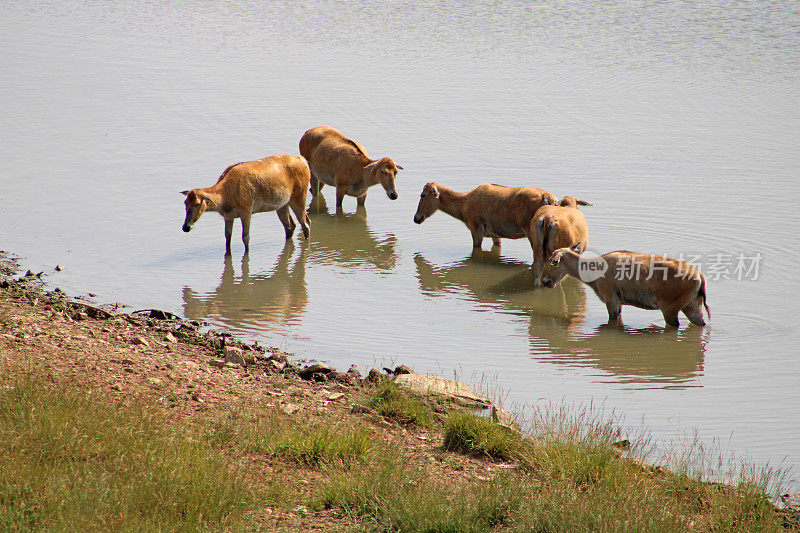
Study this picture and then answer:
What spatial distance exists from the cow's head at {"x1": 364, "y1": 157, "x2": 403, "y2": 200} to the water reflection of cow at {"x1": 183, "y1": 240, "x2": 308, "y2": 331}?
3.23 m

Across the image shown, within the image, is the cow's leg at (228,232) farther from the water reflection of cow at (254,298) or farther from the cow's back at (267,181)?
the cow's back at (267,181)

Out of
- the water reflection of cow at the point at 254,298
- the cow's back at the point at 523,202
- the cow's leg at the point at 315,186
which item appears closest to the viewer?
the water reflection of cow at the point at 254,298

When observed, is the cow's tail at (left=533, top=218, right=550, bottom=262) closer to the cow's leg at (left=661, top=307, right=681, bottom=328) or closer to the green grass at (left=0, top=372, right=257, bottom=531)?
the cow's leg at (left=661, top=307, right=681, bottom=328)

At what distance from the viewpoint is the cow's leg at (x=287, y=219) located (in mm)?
16922

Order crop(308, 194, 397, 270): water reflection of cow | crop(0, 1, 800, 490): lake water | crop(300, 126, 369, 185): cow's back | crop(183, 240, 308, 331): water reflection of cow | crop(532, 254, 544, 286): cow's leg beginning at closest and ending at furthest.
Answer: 1. crop(0, 1, 800, 490): lake water
2. crop(183, 240, 308, 331): water reflection of cow
3. crop(532, 254, 544, 286): cow's leg
4. crop(308, 194, 397, 270): water reflection of cow
5. crop(300, 126, 369, 185): cow's back

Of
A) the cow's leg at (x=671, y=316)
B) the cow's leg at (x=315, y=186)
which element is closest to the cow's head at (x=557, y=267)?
the cow's leg at (x=671, y=316)

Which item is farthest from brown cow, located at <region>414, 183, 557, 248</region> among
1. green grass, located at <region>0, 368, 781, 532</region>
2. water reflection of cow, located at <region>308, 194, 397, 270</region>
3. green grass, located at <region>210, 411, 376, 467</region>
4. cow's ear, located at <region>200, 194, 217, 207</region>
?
green grass, located at <region>210, 411, 376, 467</region>

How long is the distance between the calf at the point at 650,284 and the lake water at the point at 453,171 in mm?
299

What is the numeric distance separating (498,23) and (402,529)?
30900 mm

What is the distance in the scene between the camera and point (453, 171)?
795 inches

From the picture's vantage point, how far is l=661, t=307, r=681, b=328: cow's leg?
12.4 m

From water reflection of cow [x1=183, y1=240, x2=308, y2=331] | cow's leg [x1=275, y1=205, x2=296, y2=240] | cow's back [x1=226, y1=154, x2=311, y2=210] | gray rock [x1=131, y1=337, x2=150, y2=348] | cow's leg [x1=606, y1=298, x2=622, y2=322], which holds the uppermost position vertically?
cow's back [x1=226, y1=154, x2=311, y2=210]

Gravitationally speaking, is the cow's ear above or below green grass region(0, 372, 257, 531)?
above

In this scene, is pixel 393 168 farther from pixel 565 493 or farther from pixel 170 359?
pixel 565 493
